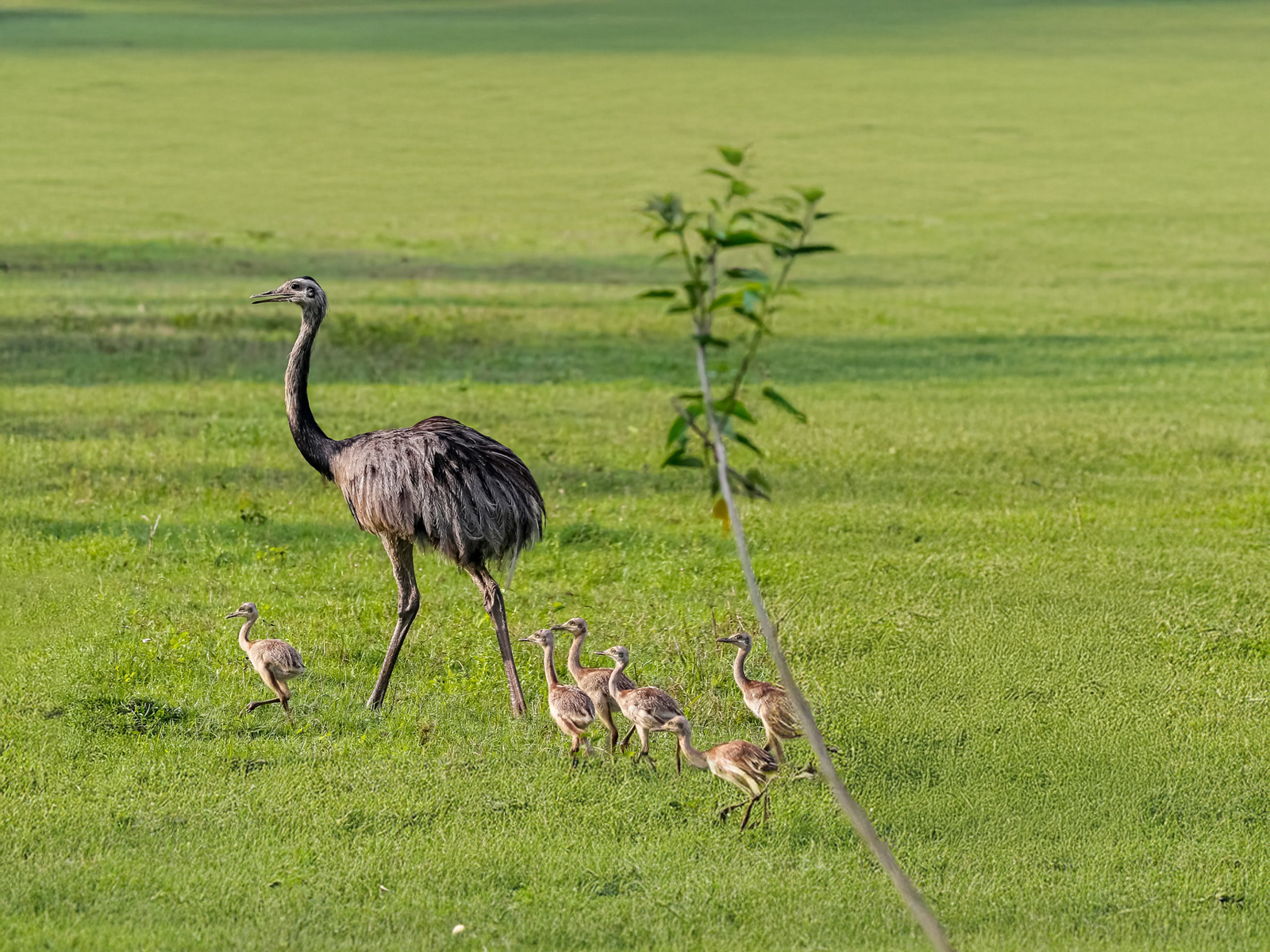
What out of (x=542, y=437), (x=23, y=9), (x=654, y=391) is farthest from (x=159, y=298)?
(x=23, y=9)

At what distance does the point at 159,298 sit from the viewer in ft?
92.2

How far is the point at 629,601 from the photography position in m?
11.1

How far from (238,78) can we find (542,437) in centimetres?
6046

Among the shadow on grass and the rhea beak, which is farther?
the shadow on grass

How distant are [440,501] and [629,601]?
244 centimetres

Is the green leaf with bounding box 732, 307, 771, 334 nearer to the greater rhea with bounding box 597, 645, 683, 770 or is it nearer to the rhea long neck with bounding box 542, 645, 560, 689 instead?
the greater rhea with bounding box 597, 645, 683, 770

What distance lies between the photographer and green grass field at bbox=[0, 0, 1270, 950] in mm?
6941

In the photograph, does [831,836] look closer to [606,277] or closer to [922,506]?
[922,506]

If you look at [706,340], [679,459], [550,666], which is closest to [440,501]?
[550,666]

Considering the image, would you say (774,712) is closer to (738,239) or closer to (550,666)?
(550,666)

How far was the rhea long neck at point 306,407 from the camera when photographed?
31.3ft

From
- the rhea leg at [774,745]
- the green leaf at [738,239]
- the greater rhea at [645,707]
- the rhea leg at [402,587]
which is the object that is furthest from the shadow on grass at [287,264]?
the green leaf at [738,239]

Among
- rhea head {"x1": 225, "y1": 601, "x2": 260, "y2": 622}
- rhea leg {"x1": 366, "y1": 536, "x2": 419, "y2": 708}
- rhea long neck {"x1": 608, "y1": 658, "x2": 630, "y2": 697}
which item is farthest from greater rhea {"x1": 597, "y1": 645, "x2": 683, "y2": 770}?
rhea head {"x1": 225, "y1": 601, "x2": 260, "y2": 622}

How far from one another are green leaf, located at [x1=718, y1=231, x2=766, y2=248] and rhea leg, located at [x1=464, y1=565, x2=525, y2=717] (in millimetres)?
4772
